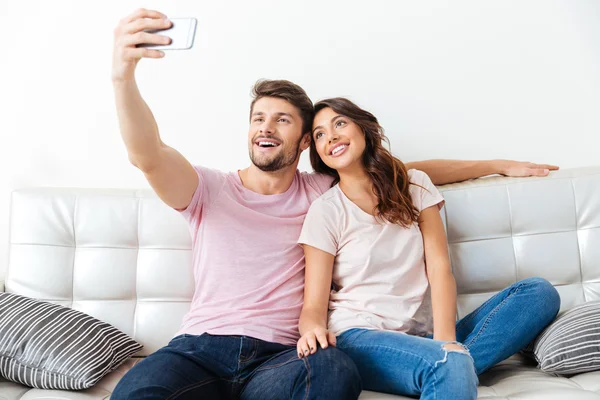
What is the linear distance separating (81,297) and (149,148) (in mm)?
697

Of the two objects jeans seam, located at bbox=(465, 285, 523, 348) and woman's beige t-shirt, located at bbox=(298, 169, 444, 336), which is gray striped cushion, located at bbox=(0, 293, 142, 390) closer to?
woman's beige t-shirt, located at bbox=(298, 169, 444, 336)

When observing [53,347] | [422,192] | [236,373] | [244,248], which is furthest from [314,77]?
[53,347]

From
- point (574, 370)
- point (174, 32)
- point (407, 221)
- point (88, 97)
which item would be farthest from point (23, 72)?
point (574, 370)

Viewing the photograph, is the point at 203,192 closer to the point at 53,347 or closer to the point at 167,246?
the point at 167,246

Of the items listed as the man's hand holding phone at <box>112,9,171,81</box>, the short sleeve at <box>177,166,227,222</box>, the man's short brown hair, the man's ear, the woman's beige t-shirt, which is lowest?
the woman's beige t-shirt

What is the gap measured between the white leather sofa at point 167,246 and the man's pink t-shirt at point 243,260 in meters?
0.20

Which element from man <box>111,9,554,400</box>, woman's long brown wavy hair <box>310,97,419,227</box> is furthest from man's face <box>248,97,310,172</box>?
woman's long brown wavy hair <box>310,97,419,227</box>

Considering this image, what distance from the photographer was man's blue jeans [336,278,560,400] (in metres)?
1.38

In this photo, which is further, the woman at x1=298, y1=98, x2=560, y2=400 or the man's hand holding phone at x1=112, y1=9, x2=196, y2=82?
the woman at x1=298, y1=98, x2=560, y2=400

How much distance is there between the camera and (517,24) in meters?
2.29

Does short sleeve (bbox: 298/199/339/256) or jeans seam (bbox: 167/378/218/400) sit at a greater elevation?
short sleeve (bbox: 298/199/339/256)

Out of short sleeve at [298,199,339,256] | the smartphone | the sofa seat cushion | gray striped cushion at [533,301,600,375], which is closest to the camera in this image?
the smartphone

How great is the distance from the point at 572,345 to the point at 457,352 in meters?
0.41

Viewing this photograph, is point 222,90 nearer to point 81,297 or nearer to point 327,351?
point 81,297
